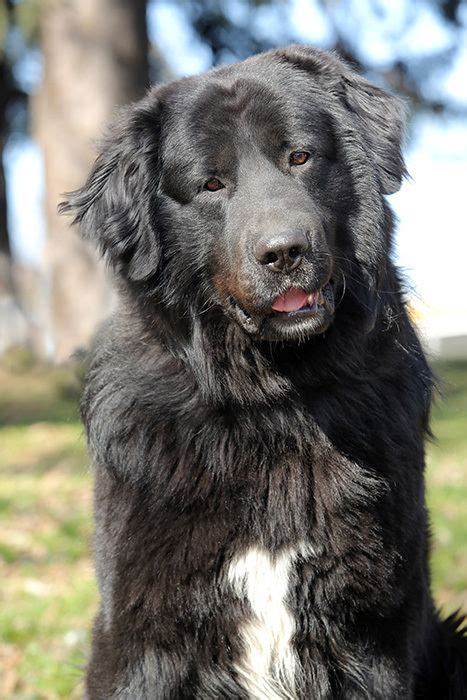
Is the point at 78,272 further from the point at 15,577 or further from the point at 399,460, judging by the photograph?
the point at 399,460

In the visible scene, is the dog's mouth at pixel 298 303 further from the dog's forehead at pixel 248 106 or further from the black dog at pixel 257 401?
the dog's forehead at pixel 248 106

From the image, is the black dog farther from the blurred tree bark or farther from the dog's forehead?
the blurred tree bark

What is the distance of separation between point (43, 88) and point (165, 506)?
9.13 metres

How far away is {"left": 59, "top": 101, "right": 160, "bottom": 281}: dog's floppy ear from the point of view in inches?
126

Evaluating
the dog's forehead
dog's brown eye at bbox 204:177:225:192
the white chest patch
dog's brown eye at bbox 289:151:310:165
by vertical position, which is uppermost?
the dog's forehead

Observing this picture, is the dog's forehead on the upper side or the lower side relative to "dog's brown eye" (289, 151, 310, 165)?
upper

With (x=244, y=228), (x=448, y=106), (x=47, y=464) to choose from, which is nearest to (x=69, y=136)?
(x=47, y=464)

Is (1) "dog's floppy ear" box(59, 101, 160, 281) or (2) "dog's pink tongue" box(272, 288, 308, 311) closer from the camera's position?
(2) "dog's pink tongue" box(272, 288, 308, 311)

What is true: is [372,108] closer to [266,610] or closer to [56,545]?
[266,610]

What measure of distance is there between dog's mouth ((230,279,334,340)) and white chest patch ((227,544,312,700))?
27.2 inches

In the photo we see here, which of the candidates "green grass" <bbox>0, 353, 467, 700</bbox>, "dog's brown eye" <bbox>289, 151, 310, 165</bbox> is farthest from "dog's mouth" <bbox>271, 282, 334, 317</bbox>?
"green grass" <bbox>0, 353, 467, 700</bbox>

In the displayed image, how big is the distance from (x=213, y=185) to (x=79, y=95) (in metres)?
7.96

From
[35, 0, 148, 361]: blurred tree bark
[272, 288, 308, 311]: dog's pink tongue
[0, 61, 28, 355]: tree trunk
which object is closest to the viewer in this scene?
[272, 288, 308, 311]: dog's pink tongue

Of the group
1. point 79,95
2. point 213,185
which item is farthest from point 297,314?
point 79,95
